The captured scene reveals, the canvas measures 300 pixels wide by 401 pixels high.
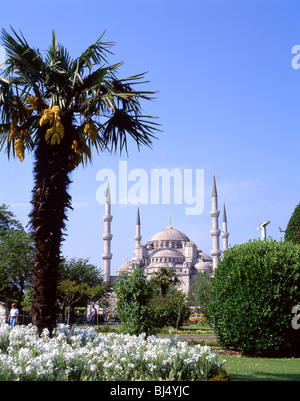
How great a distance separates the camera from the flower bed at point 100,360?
5.22 m

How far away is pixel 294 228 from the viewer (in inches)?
588

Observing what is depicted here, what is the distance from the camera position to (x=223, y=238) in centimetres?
8631

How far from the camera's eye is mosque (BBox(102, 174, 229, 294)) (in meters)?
76.4

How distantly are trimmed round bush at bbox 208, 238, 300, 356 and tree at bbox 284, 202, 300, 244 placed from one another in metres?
1.67

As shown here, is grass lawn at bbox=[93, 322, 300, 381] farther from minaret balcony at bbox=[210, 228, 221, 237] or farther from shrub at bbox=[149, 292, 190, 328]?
minaret balcony at bbox=[210, 228, 221, 237]

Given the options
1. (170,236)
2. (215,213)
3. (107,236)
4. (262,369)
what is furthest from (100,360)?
(170,236)

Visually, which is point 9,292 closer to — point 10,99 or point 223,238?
point 10,99

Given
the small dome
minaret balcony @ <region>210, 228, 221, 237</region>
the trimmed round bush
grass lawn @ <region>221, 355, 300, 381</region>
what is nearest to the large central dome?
the small dome

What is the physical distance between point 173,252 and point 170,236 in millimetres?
9154

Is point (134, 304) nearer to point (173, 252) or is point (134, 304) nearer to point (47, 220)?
point (47, 220)

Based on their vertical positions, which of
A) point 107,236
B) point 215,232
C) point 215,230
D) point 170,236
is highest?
point 170,236

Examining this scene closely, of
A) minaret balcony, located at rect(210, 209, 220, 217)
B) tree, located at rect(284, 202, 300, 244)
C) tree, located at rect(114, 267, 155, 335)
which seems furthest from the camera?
minaret balcony, located at rect(210, 209, 220, 217)

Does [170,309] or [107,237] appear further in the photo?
[107,237]
